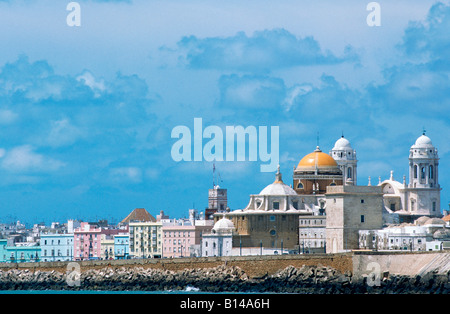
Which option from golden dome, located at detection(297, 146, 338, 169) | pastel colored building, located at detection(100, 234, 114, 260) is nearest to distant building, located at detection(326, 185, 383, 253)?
golden dome, located at detection(297, 146, 338, 169)

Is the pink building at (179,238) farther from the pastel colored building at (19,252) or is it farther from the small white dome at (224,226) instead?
the small white dome at (224,226)

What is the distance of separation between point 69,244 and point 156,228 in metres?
13.9

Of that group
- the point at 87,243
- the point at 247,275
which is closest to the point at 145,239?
the point at 87,243

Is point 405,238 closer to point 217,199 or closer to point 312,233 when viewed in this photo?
point 312,233

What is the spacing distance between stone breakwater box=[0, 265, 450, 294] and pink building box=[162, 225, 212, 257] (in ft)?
81.2

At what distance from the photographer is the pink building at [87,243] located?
506 ft

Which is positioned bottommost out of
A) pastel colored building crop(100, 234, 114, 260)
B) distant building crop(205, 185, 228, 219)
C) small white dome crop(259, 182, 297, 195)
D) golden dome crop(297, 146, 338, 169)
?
pastel colored building crop(100, 234, 114, 260)

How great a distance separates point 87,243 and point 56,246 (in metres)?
3.27

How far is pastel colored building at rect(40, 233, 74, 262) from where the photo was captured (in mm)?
153125

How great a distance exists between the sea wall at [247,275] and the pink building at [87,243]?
34.1 metres

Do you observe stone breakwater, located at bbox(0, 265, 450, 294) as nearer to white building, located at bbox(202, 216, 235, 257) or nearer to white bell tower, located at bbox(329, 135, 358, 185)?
white building, located at bbox(202, 216, 235, 257)

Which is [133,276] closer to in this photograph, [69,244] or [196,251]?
[196,251]

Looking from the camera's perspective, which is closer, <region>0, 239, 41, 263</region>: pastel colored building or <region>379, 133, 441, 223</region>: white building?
<region>379, 133, 441, 223</region>: white building
